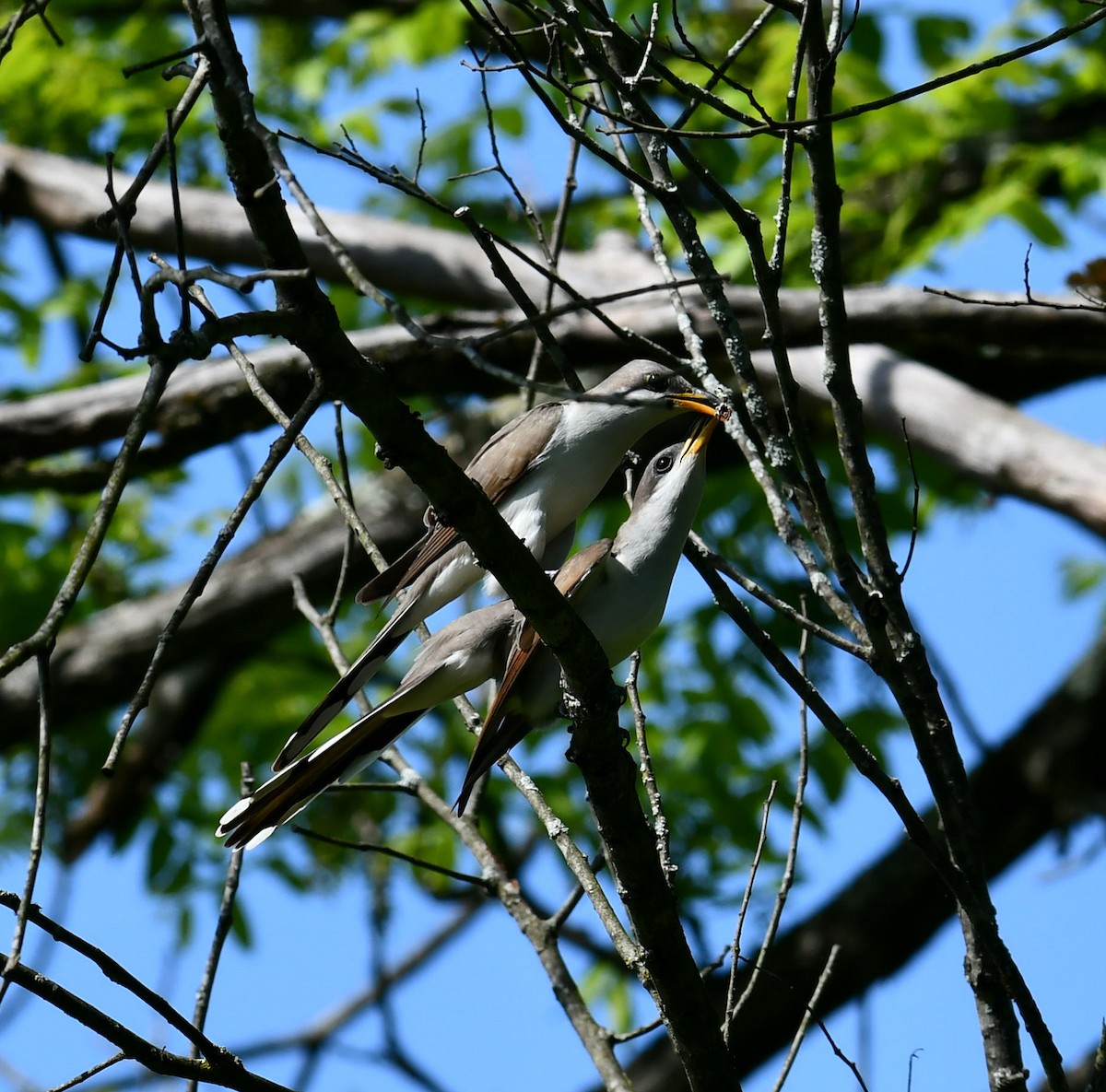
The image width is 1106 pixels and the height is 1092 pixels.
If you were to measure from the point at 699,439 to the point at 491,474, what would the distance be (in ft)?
2.29

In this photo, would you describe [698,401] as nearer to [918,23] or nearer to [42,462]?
[42,462]

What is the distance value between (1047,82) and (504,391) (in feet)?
13.8

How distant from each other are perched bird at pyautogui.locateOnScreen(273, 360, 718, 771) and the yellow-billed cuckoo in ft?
0.61

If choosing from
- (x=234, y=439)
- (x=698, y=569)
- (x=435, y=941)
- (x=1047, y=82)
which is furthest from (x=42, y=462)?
(x=1047, y=82)

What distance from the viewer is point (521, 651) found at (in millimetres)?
3346

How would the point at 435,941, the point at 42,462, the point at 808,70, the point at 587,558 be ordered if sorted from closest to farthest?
the point at 808,70 → the point at 587,558 → the point at 42,462 → the point at 435,941

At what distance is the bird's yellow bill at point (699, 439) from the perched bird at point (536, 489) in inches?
1.5

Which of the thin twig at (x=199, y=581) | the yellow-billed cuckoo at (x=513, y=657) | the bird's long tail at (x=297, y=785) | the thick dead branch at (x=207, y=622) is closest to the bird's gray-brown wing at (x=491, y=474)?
the yellow-billed cuckoo at (x=513, y=657)

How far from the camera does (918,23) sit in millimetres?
7578

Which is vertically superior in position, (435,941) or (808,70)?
(435,941)

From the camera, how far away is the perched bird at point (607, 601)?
11.0 feet

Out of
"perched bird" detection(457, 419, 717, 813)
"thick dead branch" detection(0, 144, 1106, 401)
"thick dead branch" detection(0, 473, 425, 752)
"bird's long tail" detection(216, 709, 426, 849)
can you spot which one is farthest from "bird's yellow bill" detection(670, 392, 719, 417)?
"thick dead branch" detection(0, 473, 425, 752)

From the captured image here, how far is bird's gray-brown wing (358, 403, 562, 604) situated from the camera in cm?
377

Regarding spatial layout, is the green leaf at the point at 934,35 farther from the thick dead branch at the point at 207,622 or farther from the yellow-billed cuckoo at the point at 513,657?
the yellow-billed cuckoo at the point at 513,657
